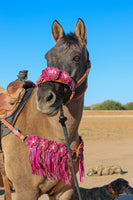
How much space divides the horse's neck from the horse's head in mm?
188

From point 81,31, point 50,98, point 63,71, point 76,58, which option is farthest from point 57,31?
point 50,98

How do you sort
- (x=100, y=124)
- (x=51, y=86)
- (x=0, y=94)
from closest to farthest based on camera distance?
(x=51, y=86)
(x=0, y=94)
(x=100, y=124)

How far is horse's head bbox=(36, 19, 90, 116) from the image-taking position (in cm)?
258

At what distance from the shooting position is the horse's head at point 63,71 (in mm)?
2580

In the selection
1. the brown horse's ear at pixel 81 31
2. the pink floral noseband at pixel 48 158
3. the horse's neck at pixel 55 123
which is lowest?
the pink floral noseband at pixel 48 158

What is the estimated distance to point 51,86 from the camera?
2707 mm

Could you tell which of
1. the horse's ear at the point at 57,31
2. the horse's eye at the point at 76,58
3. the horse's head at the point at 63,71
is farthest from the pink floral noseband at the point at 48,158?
the horse's ear at the point at 57,31

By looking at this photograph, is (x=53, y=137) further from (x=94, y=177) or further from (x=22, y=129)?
(x=94, y=177)

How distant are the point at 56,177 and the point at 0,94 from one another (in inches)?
51.6

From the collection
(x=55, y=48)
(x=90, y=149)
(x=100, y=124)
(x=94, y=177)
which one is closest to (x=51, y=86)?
(x=55, y=48)

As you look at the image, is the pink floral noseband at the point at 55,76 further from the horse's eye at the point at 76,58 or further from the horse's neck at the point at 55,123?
the horse's neck at the point at 55,123

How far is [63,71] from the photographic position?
2805 mm

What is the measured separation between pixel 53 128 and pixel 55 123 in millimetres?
63

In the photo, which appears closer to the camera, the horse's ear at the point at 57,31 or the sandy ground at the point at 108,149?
the horse's ear at the point at 57,31
